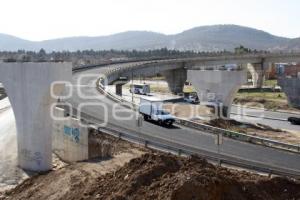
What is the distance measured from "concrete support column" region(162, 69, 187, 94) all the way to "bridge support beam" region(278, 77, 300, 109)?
3353 centimetres

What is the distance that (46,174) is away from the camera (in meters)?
39.6

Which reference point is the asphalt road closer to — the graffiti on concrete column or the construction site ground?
the graffiti on concrete column

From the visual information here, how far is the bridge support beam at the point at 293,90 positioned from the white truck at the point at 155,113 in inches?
2453

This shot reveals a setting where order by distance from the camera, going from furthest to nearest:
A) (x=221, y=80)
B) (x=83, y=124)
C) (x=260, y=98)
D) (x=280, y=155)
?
(x=260, y=98)
(x=221, y=80)
(x=83, y=124)
(x=280, y=155)

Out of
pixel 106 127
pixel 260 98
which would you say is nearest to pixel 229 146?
pixel 106 127

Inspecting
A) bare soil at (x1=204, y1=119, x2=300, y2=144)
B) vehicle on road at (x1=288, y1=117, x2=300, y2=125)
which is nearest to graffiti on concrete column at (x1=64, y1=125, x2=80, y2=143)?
bare soil at (x1=204, y1=119, x2=300, y2=144)

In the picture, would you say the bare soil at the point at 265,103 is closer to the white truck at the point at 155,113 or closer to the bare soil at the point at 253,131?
the bare soil at the point at 253,131

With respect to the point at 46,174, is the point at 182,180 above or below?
above

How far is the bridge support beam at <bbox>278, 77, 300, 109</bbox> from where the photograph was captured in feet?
349

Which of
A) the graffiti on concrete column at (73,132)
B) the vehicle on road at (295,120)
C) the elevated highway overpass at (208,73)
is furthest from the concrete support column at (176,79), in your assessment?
the graffiti on concrete column at (73,132)

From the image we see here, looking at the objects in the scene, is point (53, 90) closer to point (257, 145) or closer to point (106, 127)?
point (106, 127)

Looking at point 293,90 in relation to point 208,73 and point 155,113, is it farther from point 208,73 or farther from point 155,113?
point 155,113

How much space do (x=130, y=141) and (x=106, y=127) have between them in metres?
5.62

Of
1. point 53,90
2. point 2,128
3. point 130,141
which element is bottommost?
point 2,128
